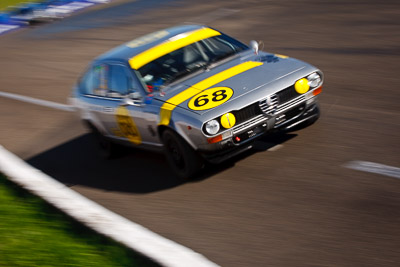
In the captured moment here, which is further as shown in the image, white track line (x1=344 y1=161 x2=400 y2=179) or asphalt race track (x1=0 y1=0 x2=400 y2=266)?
white track line (x1=344 y1=161 x2=400 y2=179)

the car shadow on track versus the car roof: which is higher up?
the car roof

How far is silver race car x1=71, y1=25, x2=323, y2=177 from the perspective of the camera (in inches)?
268

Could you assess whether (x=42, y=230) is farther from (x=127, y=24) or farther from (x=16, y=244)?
(x=127, y=24)

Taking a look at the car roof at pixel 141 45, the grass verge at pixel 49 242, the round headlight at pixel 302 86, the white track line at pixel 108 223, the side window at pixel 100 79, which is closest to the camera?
the white track line at pixel 108 223

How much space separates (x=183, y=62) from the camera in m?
7.84

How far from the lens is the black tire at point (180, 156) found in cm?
700

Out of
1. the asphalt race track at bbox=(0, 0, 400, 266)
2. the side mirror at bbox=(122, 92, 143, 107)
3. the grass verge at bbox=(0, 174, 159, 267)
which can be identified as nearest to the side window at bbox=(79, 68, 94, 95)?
the asphalt race track at bbox=(0, 0, 400, 266)

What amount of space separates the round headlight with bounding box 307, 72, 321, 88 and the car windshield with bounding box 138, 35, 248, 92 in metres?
1.11

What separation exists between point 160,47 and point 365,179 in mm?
2983

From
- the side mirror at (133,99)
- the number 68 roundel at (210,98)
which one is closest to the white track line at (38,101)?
the side mirror at (133,99)

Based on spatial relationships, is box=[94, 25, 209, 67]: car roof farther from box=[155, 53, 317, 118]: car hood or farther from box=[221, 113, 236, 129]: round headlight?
box=[221, 113, 236, 129]: round headlight

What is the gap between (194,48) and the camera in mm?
8039

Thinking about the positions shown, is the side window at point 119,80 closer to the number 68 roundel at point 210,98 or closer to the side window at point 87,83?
the side window at point 87,83

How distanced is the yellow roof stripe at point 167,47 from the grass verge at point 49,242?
2.32 meters
